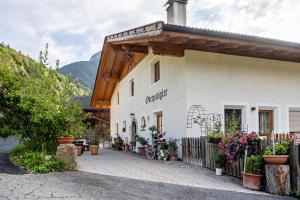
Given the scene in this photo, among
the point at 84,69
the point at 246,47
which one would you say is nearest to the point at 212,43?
the point at 246,47

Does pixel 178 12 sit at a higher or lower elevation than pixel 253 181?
higher

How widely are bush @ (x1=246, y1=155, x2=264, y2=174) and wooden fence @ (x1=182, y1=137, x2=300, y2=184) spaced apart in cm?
37

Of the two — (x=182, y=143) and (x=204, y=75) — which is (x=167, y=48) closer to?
(x=204, y=75)

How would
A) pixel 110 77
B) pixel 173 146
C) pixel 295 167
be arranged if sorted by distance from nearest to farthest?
pixel 295 167 < pixel 173 146 < pixel 110 77

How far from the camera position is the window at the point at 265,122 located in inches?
447

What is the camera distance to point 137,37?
33.4ft

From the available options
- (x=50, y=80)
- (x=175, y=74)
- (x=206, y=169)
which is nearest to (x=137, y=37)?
(x=175, y=74)

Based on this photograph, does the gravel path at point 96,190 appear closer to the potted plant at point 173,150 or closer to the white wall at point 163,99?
the potted plant at point 173,150

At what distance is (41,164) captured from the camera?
763 cm

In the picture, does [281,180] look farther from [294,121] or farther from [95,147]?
[95,147]

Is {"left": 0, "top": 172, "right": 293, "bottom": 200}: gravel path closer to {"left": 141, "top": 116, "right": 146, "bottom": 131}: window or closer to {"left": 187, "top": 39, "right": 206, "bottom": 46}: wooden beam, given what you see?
{"left": 187, "top": 39, "right": 206, "bottom": 46}: wooden beam

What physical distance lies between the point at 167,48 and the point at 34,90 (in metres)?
4.25

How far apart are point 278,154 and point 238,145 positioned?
1114 millimetres

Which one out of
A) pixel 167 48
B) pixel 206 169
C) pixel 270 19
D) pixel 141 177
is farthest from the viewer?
pixel 270 19
